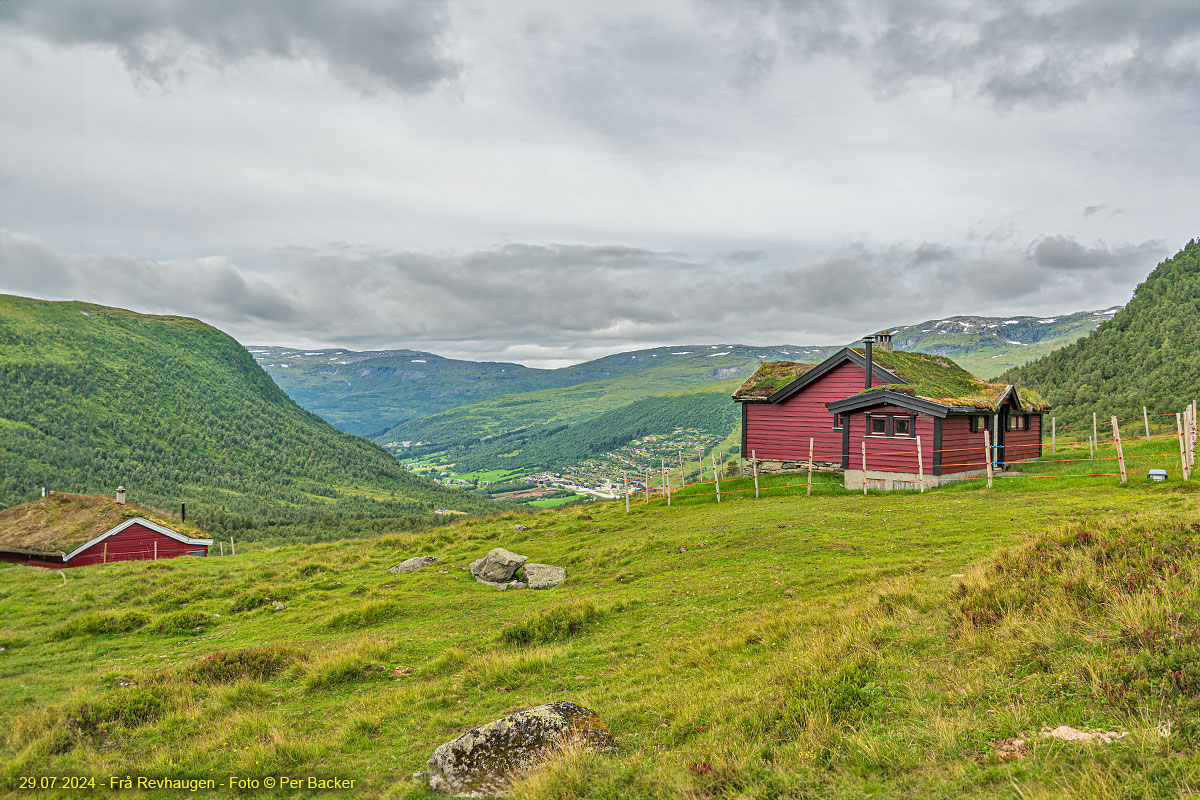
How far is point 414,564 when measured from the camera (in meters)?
28.1

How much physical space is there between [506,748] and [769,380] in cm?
4075

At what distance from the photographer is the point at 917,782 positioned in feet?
20.4

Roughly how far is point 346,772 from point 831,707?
7.31 meters

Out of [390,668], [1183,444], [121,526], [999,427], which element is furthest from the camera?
[121,526]

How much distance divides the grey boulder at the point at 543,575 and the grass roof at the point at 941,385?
2336cm

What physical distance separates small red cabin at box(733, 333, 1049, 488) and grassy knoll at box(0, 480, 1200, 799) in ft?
35.1

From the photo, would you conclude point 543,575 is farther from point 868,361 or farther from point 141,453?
point 141,453

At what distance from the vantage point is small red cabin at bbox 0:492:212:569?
42594 millimetres

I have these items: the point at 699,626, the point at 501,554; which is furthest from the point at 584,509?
the point at 699,626

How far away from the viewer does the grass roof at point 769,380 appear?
4378 centimetres

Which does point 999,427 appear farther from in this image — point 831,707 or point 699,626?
point 831,707

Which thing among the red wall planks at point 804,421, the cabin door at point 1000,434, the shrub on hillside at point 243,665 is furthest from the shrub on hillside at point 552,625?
the cabin door at point 1000,434

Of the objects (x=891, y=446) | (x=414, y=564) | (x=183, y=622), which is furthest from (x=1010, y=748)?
(x=891, y=446)

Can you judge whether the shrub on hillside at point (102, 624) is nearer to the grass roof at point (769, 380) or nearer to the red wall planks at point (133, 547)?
the red wall planks at point (133, 547)
